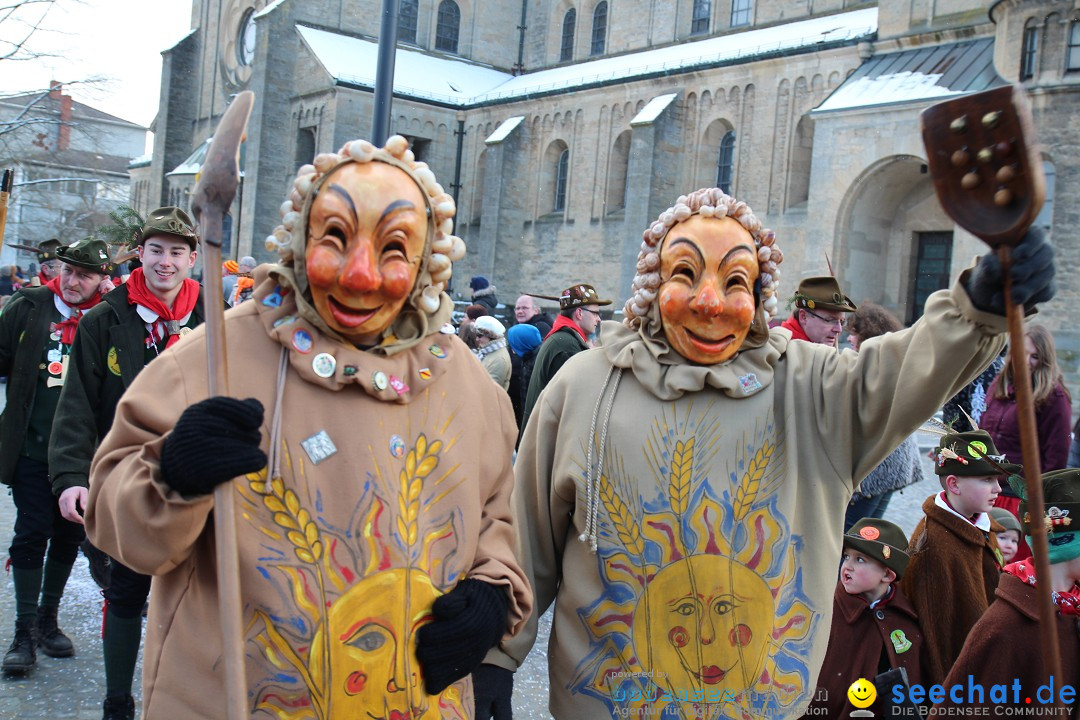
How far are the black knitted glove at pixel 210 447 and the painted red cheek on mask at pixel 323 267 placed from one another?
384 mm

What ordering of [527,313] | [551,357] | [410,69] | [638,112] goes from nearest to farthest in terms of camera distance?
[551,357] → [527,313] → [638,112] → [410,69]

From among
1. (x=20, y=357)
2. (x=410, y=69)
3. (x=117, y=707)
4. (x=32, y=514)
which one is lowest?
(x=117, y=707)

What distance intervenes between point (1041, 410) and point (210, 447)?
18.8ft

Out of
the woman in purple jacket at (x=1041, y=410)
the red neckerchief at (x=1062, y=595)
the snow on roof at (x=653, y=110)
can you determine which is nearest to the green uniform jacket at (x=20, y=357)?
the red neckerchief at (x=1062, y=595)

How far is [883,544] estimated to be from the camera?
12.1 ft

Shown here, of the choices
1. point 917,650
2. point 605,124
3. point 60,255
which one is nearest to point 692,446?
point 917,650

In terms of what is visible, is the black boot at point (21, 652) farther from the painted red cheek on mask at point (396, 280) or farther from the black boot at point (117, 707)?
the painted red cheek on mask at point (396, 280)

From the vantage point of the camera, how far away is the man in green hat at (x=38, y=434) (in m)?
4.68

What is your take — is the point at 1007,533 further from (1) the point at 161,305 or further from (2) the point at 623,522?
(1) the point at 161,305

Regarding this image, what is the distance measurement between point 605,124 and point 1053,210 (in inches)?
581

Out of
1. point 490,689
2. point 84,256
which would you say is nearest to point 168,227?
point 84,256

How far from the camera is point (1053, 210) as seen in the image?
1692 cm

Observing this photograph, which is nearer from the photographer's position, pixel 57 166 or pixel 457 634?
pixel 457 634

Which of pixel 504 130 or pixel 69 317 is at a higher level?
pixel 504 130
